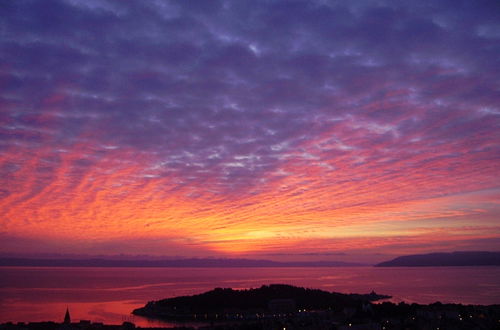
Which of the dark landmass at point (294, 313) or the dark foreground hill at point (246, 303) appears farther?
the dark foreground hill at point (246, 303)

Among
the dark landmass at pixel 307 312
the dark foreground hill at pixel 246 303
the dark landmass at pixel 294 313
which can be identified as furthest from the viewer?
the dark foreground hill at pixel 246 303

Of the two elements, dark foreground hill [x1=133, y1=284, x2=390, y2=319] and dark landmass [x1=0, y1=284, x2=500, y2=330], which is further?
dark foreground hill [x1=133, y1=284, x2=390, y2=319]

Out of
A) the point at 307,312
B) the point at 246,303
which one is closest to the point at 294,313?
the point at 307,312

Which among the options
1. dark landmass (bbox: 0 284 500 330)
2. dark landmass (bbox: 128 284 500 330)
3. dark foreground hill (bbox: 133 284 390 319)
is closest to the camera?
dark landmass (bbox: 0 284 500 330)

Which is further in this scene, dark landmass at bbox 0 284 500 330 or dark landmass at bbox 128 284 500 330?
dark landmass at bbox 128 284 500 330

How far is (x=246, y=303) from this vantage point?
56.2m

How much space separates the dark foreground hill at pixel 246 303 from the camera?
53.8m

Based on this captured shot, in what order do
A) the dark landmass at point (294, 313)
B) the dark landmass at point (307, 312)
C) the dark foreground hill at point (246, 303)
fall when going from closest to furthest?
the dark landmass at point (294, 313) → the dark landmass at point (307, 312) → the dark foreground hill at point (246, 303)

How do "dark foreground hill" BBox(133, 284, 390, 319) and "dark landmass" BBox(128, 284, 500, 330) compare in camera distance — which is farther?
"dark foreground hill" BBox(133, 284, 390, 319)

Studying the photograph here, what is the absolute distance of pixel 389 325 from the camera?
111 ft

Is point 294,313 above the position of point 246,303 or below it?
below

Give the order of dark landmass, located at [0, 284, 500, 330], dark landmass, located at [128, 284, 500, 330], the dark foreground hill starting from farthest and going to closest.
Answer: the dark foreground hill
dark landmass, located at [128, 284, 500, 330]
dark landmass, located at [0, 284, 500, 330]

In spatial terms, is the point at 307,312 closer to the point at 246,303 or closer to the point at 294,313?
the point at 294,313

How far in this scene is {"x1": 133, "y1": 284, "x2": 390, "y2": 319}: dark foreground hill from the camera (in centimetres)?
5375
